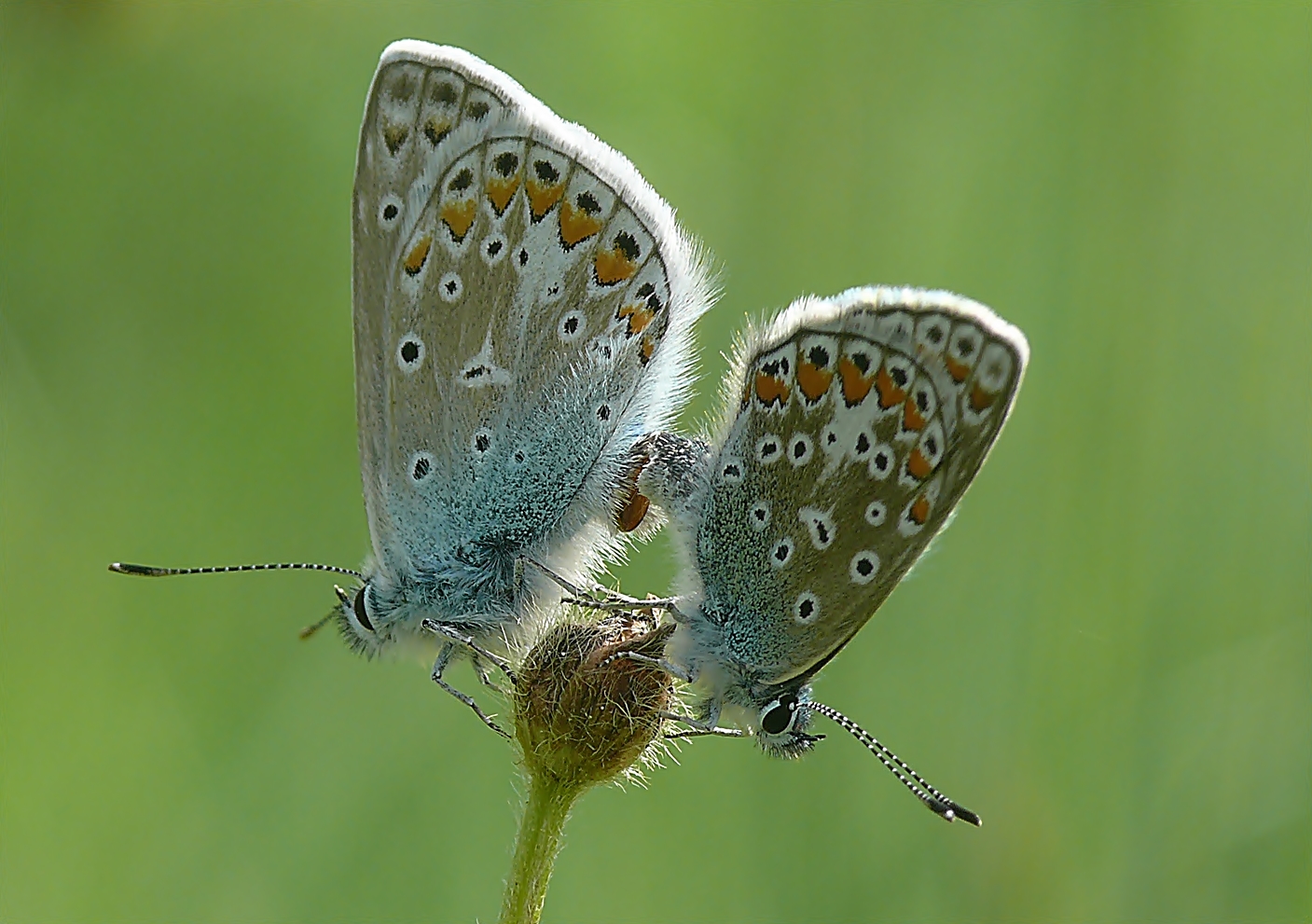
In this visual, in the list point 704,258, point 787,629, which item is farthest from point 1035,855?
point 704,258

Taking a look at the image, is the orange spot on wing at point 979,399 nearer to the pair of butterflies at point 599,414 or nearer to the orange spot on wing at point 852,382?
the pair of butterflies at point 599,414

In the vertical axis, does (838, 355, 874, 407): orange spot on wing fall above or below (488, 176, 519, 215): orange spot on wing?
below

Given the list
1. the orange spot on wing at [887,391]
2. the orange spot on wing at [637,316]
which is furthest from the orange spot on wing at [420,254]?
the orange spot on wing at [887,391]

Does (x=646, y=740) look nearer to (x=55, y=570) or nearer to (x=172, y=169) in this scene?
(x=55, y=570)

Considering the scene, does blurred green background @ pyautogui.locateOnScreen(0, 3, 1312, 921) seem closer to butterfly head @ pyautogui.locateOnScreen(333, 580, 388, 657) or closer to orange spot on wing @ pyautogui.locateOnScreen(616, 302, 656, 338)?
butterfly head @ pyautogui.locateOnScreen(333, 580, 388, 657)

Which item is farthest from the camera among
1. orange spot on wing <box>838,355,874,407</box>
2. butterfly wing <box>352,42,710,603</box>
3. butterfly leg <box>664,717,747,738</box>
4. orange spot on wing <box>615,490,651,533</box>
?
orange spot on wing <box>615,490,651,533</box>

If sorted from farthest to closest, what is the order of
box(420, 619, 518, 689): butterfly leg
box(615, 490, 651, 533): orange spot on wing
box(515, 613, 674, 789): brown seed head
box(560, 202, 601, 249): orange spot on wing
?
box(615, 490, 651, 533): orange spot on wing → box(560, 202, 601, 249): orange spot on wing → box(420, 619, 518, 689): butterfly leg → box(515, 613, 674, 789): brown seed head

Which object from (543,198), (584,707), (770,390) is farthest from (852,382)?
(584,707)

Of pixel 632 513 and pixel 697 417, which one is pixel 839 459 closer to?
pixel 632 513

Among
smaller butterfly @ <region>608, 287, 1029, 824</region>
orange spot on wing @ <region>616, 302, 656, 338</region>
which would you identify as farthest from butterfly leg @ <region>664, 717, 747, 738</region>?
orange spot on wing @ <region>616, 302, 656, 338</region>
